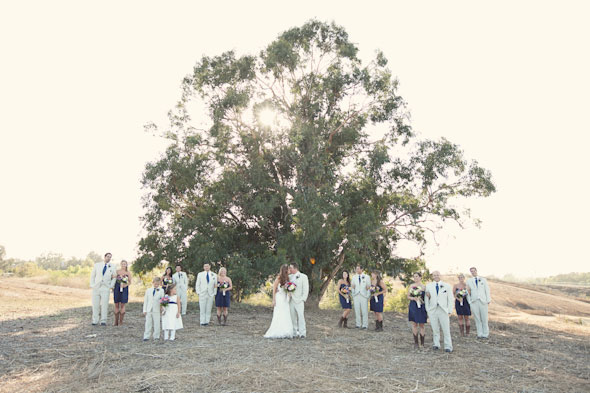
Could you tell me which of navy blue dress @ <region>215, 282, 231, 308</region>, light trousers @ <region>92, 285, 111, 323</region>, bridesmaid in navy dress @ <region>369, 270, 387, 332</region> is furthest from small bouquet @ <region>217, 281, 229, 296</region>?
bridesmaid in navy dress @ <region>369, 270, 387, 332</region>

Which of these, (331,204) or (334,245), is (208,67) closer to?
(331,204)

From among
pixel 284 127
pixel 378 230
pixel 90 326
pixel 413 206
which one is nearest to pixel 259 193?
pixel 284 127

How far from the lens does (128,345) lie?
9742mm

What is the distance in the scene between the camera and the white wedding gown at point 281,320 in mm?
11273

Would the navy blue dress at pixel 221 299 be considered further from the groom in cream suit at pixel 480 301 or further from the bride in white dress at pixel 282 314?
the groom in cream suit at pixel 480 301

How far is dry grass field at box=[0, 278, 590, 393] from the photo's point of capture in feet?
21.6

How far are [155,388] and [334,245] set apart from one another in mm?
13763

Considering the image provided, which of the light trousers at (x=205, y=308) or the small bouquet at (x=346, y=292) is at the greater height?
the small bouquet at (x=346, y=292)

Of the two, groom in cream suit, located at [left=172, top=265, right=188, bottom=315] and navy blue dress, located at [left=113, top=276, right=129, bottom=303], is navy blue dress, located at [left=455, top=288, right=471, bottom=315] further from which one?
navy blue dress, located at [left=113, top=276, right=129, bottom=303]

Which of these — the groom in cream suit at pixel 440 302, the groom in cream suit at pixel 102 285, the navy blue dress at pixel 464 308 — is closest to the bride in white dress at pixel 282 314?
the groom in cream suit at pixel 440 302

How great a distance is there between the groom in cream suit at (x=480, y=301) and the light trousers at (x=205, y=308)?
833 cm

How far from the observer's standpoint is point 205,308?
44.4ft

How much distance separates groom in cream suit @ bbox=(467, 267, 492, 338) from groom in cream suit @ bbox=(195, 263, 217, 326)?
8226mm

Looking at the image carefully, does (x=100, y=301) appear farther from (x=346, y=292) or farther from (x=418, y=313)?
(x=418, y=313)
